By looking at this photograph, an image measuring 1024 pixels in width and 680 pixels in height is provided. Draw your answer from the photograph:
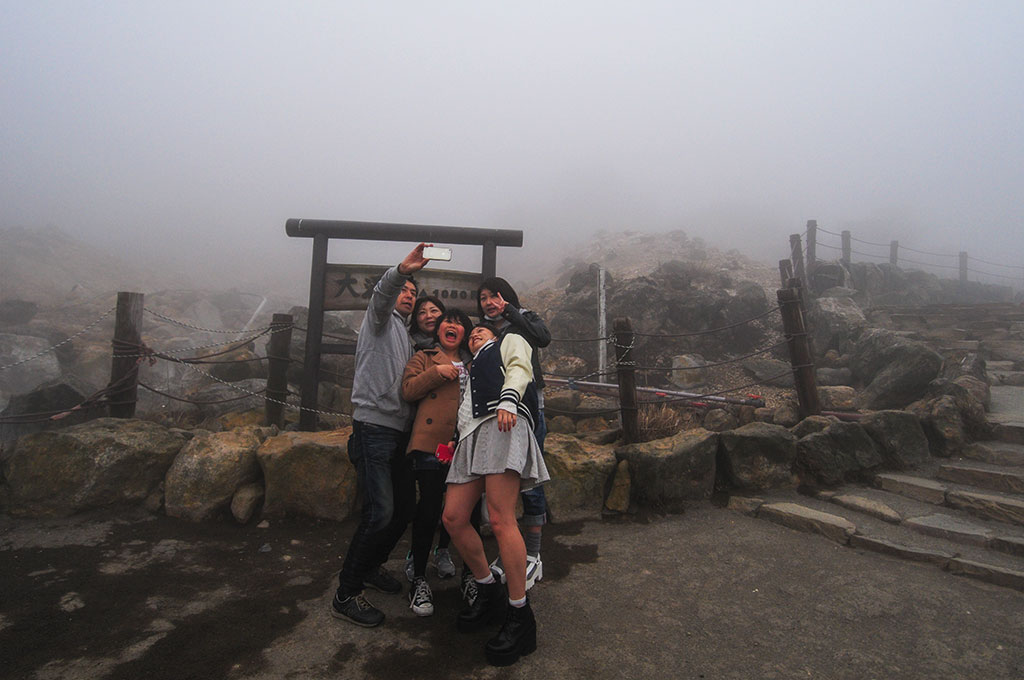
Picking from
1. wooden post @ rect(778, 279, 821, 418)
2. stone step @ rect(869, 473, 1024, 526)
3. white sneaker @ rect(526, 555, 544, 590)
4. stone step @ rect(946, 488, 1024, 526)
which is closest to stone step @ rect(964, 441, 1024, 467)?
stone step @ rect(869, 473, 1024, 526)

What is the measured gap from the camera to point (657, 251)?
1143 inches

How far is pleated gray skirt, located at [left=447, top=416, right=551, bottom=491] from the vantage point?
2295 mm

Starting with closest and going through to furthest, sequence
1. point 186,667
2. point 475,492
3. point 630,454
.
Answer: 1. point 186,667
2. point 475,492
3. point 630,454

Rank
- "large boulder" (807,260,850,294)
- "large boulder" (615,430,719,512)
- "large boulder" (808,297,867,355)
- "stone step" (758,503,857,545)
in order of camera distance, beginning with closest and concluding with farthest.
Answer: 1. "stone step" (758,503,857,545)
2. "large boulder" (615,430,719,512)
3. "large boulder" (808,297,867,355)
4. "large boulder" (807,260,850,294)

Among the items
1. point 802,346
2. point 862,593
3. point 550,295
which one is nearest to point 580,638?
point 862,593

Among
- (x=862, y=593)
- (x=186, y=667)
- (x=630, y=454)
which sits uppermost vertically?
(x=630, y=454)

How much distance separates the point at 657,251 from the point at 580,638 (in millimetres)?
28488

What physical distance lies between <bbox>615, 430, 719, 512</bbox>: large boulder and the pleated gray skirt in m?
2.11

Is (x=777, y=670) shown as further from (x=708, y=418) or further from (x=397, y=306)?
(x=708, y=418)

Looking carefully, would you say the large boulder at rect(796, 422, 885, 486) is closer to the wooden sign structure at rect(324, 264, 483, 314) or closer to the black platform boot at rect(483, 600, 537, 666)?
the wooden sign structure at rect(324, 264, 483, 314)

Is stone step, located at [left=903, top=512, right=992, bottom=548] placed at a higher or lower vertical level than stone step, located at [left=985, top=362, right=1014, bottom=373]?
lower

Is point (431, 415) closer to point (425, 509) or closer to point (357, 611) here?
point (425, 509)

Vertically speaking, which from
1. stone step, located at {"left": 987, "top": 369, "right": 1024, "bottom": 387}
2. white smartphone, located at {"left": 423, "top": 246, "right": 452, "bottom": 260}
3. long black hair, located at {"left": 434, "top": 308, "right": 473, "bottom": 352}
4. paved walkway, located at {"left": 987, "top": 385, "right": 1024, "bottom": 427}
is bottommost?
paved walkway, located at {"left": 987, "top": 385, "right": 1024, "bottom": 427}

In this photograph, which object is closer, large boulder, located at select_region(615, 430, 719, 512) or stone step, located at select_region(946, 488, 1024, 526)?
stone step, located at select_region(946, 488, 1024, 526)
